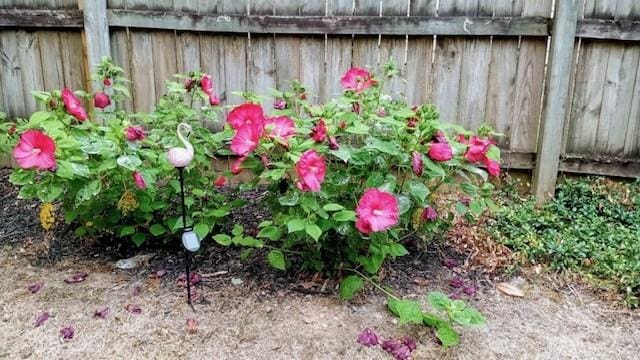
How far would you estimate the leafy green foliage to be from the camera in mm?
2284

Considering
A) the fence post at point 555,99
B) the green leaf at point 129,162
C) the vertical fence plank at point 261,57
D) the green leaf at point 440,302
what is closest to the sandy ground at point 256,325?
the green leaf at point 440,302

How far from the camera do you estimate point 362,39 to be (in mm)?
3066

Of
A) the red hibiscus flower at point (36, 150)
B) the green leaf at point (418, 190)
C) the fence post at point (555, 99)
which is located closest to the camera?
the red hibiscus flower at point (36, 150)

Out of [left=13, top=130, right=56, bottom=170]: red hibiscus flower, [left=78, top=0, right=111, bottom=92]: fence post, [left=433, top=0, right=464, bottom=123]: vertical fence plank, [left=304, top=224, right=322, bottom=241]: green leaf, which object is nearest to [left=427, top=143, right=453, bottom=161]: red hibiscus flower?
[left=304, top=224, right=322, bottom=241]: green leaf

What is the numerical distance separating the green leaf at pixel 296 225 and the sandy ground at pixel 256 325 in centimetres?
39

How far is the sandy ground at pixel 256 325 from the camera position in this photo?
1801mm

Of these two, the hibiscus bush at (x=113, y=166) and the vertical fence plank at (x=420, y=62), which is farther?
the vertical fence plank at (x=420, y=62)

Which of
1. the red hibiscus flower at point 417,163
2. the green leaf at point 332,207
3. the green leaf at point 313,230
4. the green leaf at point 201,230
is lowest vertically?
the green leaf at point 201,230

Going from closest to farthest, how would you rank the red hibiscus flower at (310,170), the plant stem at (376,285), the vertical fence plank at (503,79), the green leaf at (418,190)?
the red hibiscus flower at (310,170) → the green leaf at (418,190) → the plant stem at (376,285) → the vertical fence plank at (503,79)

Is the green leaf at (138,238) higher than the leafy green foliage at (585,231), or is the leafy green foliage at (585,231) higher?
the green leaf at (138,238)

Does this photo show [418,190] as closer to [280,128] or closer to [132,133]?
[280,128]

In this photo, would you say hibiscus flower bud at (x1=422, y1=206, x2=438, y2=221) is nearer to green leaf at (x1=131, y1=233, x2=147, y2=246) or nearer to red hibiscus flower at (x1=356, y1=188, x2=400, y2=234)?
red hibiscus flower at (x1=356, y1=188, x2=400, y2=234)

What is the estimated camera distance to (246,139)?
177 cm

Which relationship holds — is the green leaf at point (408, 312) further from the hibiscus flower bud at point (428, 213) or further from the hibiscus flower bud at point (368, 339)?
the hibiscus flower bud at point (428, 213)
